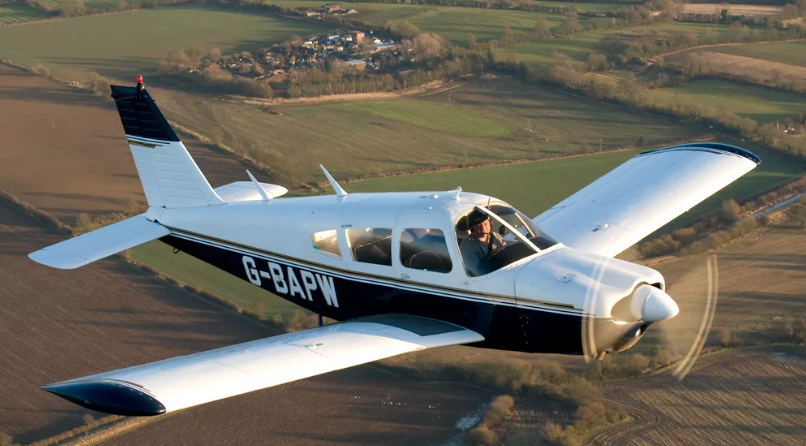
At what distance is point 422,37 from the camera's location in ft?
223

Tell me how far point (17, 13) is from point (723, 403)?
7725 cm

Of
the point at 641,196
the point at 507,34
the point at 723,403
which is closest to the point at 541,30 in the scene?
the point at 507,34

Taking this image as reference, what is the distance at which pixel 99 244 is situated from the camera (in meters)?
17.4

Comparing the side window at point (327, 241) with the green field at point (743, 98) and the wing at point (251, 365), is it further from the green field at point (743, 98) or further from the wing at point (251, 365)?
the green field at point (743, 98)

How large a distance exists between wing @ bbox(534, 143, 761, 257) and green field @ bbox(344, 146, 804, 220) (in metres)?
16.6

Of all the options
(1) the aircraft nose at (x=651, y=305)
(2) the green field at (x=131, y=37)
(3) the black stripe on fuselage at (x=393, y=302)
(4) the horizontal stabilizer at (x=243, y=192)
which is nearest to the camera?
(1) the aircraft nose at (x=651, y=305)

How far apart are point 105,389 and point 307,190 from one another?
2760cm

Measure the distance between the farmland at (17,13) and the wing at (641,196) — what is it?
7308 cm

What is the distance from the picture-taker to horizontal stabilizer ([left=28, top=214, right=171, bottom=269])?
1669cm

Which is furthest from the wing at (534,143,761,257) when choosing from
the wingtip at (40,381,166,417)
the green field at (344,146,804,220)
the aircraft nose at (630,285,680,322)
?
the green field at (344,146,804,220)

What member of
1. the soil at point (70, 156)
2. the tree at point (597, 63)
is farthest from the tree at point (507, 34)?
the soil at point (70, 156)

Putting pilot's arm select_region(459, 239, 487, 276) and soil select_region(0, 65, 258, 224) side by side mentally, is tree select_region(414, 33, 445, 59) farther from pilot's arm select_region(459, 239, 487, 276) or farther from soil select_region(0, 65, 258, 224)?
pilot's arm select_region(459, 239, 487, 276)

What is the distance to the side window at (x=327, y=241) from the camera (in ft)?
51.4

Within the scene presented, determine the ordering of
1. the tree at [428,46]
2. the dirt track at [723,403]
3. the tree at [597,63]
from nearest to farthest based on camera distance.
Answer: the dirt track at [723,403] < the tree at [597,63] < the tree at [428,46]
